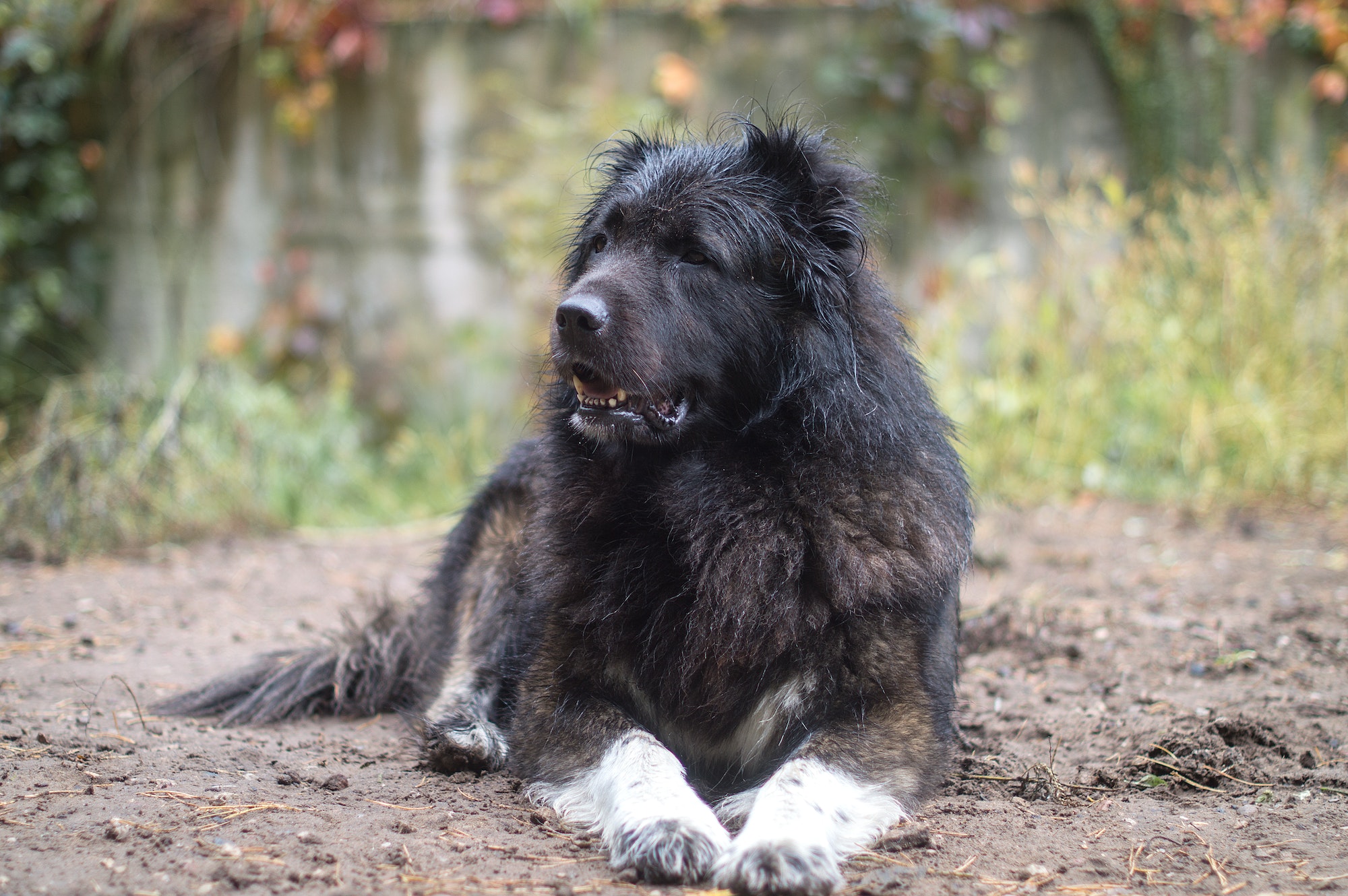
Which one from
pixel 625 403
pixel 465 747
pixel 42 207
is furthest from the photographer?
pixel 42 207

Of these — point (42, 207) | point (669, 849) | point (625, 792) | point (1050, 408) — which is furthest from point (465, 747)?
point (42, 207)

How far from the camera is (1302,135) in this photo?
7934mm

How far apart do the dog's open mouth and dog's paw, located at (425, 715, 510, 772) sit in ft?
3.38

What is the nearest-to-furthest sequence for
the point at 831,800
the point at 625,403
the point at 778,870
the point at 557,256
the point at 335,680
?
the point at 778,870 → the point at 831,800 → the point at 625,403 → the point at 335,680 → the point at 557,256

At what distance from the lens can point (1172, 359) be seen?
671 cm

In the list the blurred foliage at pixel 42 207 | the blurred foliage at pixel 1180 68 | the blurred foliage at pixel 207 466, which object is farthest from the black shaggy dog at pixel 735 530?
the blurred foliage at pixel 42 207

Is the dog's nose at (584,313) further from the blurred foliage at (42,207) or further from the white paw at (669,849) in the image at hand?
the blurred foliage at (42,207)

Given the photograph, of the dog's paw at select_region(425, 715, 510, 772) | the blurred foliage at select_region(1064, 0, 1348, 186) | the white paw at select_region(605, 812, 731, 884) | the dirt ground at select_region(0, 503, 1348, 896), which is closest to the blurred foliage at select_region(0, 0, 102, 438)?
the dirt ground at select_region(0, 503, 1348, 896)

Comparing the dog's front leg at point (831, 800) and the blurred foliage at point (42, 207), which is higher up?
the blurred foliage at point (42, 207)

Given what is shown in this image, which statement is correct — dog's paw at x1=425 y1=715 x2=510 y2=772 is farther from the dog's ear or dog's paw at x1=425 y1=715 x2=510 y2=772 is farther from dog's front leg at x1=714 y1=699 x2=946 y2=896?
the dog's ear

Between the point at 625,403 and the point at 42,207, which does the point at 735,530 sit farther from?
the point at 42,207

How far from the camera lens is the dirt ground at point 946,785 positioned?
82.3 inches

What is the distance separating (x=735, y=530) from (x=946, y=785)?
946 mm

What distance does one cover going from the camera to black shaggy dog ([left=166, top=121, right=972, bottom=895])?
250cm
